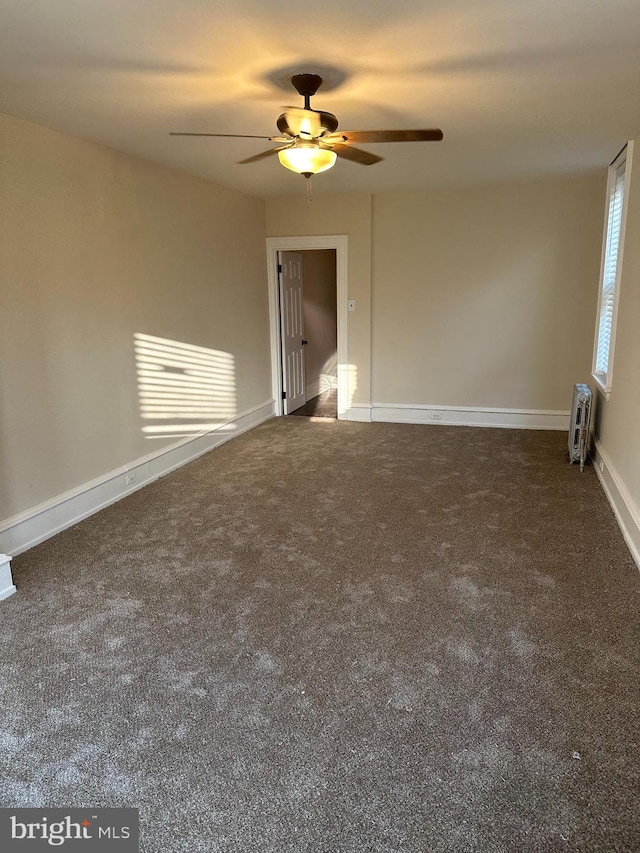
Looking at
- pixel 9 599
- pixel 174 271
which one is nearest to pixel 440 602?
pixel 9 599

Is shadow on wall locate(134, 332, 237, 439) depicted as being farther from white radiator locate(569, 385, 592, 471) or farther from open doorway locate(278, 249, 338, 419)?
white radiator locate(569, 385, 592, 471)

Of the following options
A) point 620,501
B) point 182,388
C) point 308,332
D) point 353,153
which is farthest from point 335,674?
point 308,332

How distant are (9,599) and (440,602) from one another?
83.9 inches

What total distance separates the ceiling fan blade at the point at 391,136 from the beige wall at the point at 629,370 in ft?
6.04

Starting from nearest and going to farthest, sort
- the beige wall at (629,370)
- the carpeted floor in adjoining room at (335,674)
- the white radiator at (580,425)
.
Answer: the carpeted floor in adjoining room at (335,674) < the beige wall at (629,370) < the white radiator at (580,425)

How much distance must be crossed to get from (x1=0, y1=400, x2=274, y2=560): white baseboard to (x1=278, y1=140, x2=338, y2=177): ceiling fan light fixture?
248 centimetres

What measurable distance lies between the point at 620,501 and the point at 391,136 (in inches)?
103

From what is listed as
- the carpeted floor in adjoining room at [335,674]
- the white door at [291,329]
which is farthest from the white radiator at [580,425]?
the white door at [291,329]

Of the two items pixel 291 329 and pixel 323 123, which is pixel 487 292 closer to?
pixel 291 329

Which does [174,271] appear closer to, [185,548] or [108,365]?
[108,365]

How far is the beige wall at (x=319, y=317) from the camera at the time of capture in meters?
7.66

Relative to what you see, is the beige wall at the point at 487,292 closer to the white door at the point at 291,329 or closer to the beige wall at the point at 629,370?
the white door at the point at 291,329

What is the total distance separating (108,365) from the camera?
405 cm

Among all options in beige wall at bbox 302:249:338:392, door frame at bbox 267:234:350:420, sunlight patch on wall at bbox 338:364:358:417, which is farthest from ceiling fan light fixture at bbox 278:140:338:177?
beige wall at bbox 302:249:338:392
